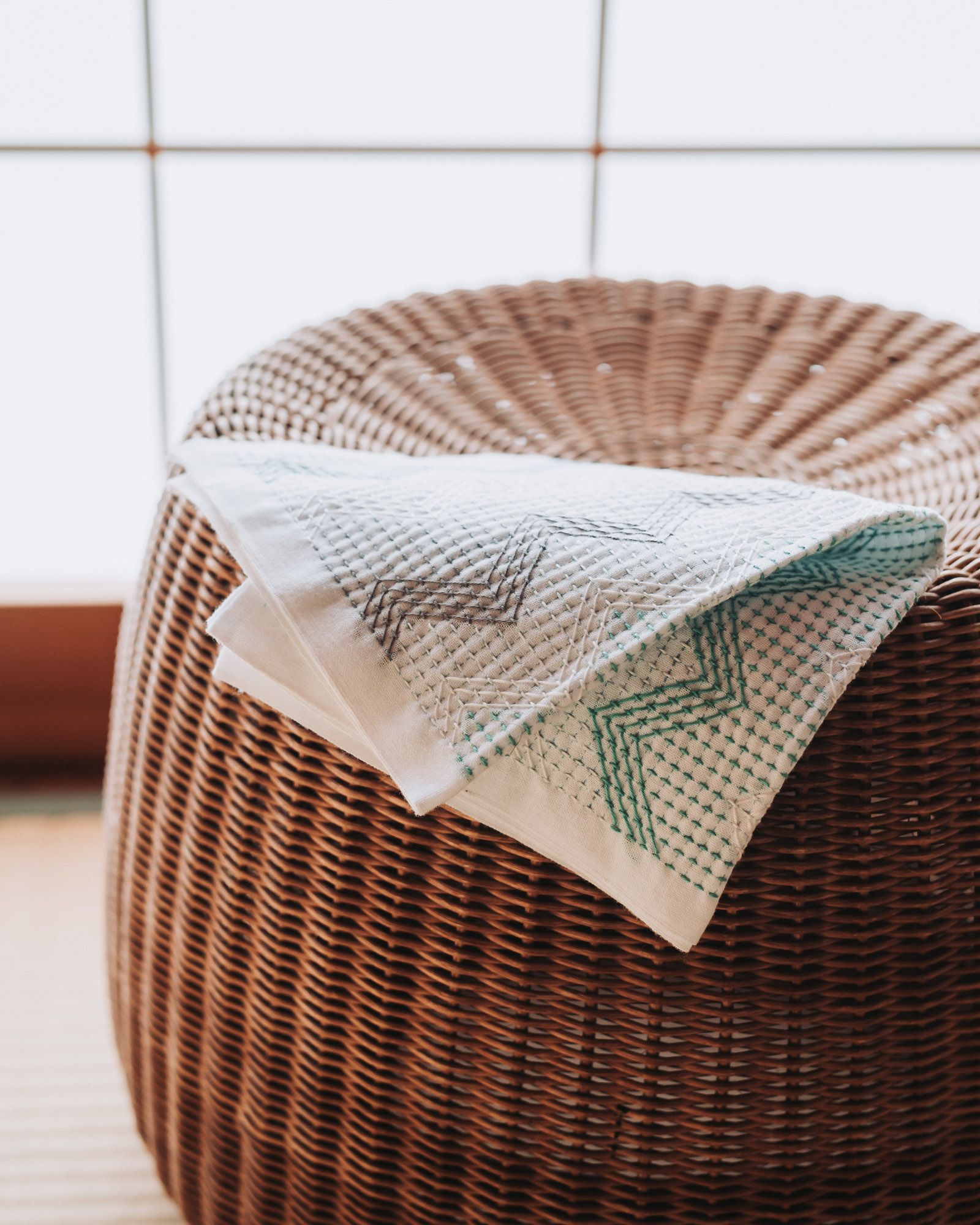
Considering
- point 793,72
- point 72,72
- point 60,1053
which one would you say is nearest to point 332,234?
point 72,72

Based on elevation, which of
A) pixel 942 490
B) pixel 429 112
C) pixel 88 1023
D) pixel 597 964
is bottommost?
pixel 88 1023

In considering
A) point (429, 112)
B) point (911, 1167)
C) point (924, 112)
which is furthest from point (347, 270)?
point (911, 1167)

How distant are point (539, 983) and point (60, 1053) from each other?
1.85 ft

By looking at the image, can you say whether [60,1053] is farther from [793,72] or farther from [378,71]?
[793,72]

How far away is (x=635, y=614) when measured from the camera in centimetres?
46

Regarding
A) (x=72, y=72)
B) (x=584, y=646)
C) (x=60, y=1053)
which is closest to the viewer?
(x=584, y=646)

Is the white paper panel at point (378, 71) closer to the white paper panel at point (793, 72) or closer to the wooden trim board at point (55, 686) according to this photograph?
the white paper panel at point (793, 72)

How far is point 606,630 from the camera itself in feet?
1.49

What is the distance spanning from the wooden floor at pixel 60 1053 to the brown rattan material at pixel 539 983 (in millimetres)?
176

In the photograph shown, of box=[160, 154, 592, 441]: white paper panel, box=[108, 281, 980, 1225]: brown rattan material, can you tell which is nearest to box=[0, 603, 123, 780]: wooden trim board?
box=[160, 154, 592, 441]: white paper panel

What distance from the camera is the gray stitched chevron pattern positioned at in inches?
17.5

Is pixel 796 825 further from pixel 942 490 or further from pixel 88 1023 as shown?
pixel 88 1023

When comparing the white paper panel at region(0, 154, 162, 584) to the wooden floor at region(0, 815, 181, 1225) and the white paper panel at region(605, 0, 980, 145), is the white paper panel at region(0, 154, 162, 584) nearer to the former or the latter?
the wooden floor at region(0, 815, 181, 1225)

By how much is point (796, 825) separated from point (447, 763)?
0.14 m
